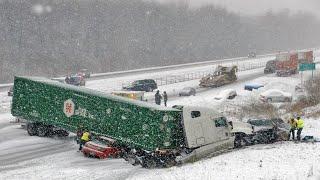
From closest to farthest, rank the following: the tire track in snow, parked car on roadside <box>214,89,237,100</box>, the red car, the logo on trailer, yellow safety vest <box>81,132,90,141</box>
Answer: the tire track in snow
the red car
yellow safety vest <box>81,132,90,141</box>
the logo on trailer
parked car on roadside <box>214,89,237,100</box>

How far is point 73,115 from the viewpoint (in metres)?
29.8

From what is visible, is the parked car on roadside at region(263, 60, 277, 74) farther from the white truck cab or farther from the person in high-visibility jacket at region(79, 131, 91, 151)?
the person in high-visibility jacket at region(79, 131, 91, 151)

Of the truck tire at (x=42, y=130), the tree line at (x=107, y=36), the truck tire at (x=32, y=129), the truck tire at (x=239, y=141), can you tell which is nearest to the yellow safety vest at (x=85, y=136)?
the truck tire at (x=42, y=130)

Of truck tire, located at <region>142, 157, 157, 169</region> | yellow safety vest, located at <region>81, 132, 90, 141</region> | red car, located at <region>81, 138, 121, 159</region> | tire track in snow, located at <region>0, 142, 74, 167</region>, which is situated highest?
yellow safety vest, located at <region>81, 132, 90, 141</region>

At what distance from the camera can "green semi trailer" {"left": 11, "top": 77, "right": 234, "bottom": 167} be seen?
25328 mm

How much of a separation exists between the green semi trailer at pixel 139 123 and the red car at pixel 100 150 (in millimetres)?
566

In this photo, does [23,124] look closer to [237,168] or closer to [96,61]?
[237,168]

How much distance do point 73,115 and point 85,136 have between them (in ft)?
8.34

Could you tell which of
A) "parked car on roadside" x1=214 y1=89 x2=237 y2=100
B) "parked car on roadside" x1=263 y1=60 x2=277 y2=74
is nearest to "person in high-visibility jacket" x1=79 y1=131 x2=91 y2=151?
"parked car on roadside" x1=214 y1=89 x2=237 y2=100

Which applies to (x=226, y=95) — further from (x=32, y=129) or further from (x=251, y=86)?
(x=32, y=129)

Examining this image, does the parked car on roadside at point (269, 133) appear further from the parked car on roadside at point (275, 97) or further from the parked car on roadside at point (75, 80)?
the parked car on roadside at point (75, 80)

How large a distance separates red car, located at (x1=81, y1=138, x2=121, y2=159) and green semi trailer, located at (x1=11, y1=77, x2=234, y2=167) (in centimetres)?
57

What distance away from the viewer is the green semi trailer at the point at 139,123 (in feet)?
83.1

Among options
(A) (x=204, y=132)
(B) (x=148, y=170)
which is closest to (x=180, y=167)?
(B) (x=148, y=170)
